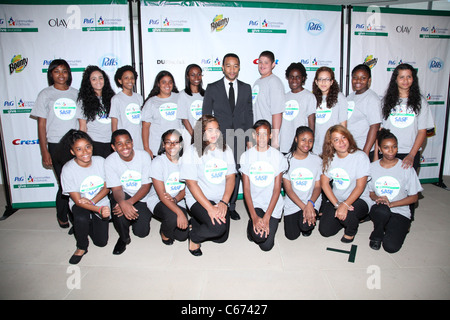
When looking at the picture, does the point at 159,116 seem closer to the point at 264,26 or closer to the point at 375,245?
the point at 264,26

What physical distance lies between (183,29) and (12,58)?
2.10m

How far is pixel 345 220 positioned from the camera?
8.86 ft

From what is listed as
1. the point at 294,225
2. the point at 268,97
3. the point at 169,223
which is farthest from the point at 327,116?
the point at 169,223

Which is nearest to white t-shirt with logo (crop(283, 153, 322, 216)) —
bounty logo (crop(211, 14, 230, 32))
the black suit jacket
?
the black suit jacket

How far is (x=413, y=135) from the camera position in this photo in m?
2.97

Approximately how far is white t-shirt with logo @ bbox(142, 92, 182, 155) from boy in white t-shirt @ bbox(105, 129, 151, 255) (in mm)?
530

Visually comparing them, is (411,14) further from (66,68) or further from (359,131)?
(66,68)

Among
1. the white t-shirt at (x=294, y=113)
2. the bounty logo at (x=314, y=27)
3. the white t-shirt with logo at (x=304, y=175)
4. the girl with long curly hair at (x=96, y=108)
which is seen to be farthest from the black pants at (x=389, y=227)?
the girl with long curly hair at (x=96, y=108)

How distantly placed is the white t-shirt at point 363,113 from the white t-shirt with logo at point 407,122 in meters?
0.15

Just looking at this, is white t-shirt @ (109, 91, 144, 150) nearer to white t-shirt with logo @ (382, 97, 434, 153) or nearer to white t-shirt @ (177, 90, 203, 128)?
white t-shirt @ (177, 90, 203, 128)

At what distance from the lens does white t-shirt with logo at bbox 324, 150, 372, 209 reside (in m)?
2.66

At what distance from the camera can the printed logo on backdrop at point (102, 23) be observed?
11.8 ft

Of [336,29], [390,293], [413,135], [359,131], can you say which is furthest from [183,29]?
[390,293]

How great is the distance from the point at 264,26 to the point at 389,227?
2.79 meters
